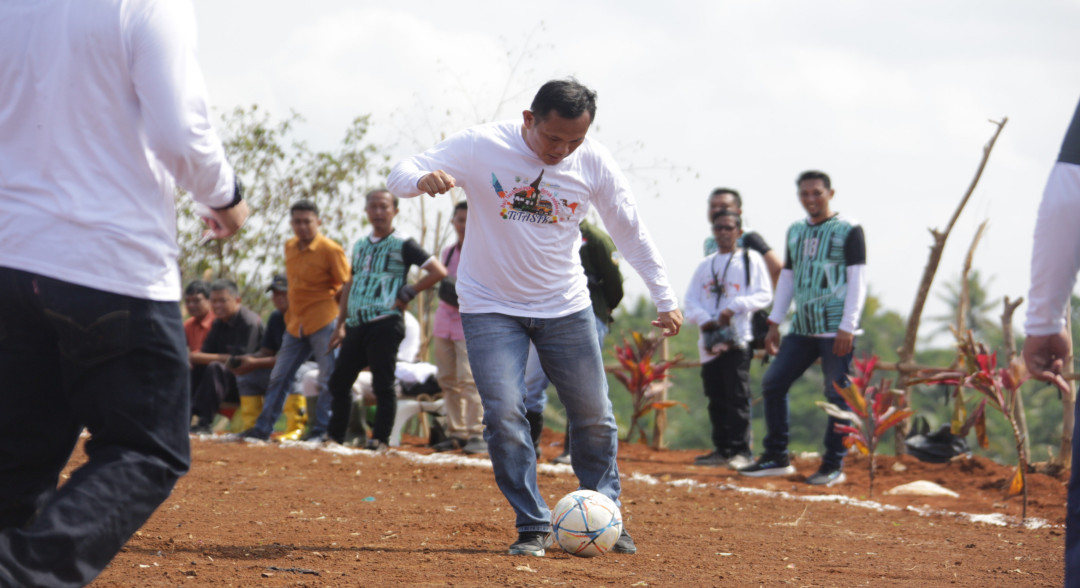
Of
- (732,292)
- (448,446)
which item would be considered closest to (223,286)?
(448,446)

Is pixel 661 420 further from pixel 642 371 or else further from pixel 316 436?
pixel 316 436

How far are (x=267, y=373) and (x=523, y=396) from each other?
6768mm

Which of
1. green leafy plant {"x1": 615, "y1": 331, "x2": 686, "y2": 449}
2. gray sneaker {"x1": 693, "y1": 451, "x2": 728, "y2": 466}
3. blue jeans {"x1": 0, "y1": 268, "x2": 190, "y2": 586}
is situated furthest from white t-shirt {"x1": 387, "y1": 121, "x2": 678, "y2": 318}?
green leafy plant {"x1": 615, "y1": 331, "x2": 686, "y2": 449}

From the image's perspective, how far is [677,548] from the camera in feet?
16.0

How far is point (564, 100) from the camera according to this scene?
13.6 ft

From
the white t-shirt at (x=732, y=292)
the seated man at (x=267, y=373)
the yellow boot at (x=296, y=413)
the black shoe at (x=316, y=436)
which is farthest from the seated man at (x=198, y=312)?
the white t-shirt at (x=732, y=292)

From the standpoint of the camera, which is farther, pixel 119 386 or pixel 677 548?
pixel 677 548

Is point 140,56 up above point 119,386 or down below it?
above

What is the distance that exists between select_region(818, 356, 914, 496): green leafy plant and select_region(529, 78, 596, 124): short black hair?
3.96 m

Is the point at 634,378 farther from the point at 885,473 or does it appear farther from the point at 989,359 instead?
the point at 989,359

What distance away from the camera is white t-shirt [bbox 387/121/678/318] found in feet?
14.3

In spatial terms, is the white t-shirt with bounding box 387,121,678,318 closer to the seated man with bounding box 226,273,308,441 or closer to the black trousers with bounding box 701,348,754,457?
the black trousers with bounding box 701,348,754,457

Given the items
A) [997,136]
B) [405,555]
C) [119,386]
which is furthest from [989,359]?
[119,386]

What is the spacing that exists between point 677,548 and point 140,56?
3.30 m
